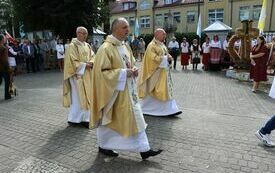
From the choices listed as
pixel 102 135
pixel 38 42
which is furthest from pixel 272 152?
pixel 38 42

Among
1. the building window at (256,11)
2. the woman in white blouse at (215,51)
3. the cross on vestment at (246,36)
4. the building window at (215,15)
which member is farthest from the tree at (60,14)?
the building window at (215,15)

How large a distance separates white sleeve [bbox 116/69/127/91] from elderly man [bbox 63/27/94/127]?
2.14 meters

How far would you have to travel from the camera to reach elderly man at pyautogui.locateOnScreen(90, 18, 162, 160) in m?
4.82

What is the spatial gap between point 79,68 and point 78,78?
24cm

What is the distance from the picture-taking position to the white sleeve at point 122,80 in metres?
4.82

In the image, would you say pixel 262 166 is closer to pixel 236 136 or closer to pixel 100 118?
pixel 236 136

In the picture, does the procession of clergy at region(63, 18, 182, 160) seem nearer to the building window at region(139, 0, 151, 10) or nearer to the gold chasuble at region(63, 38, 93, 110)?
the gold chasuble at region(63, 38, 93, 110)

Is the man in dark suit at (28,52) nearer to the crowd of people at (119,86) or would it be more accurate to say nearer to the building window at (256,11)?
the crowd of people at (119,86)

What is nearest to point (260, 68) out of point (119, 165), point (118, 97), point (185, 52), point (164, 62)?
point (164, 62)

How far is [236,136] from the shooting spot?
6.12m

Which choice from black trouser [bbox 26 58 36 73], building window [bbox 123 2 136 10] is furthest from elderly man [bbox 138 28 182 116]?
building window [bbox 123 2 136 10]

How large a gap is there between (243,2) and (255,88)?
34.4 meters

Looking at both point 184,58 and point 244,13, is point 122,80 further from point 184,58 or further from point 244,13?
point 244,13

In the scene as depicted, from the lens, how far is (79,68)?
268 inches
